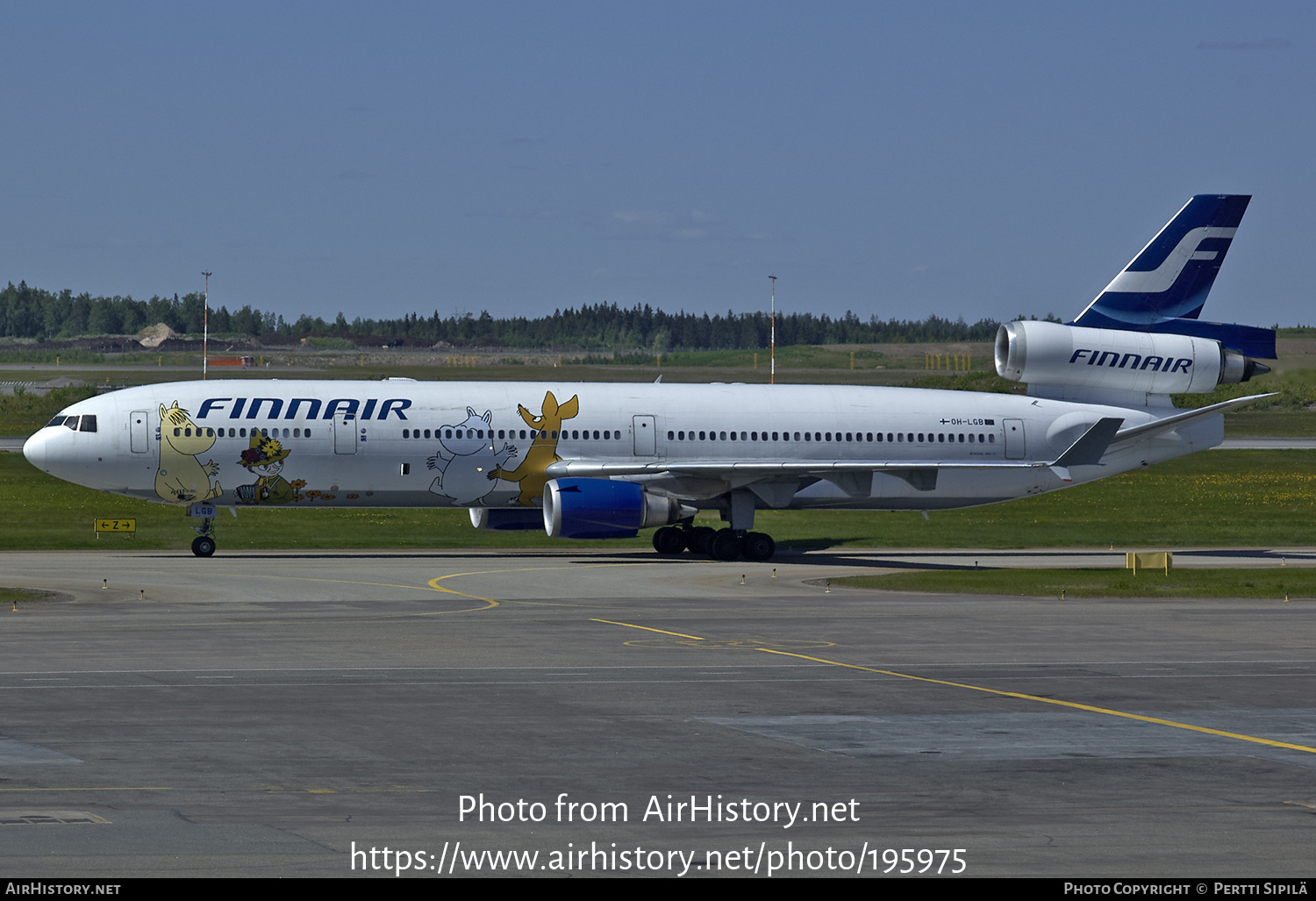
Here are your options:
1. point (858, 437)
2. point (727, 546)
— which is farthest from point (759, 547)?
point (858, 437)

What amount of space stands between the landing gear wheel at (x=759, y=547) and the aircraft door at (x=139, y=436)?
18325 mm

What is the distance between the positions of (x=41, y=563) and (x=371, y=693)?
79.2 ft

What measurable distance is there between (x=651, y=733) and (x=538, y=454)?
28115 millimetres

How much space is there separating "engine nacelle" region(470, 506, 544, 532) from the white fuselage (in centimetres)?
90

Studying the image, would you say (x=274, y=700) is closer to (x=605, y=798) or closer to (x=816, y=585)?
(x=605, y=798)

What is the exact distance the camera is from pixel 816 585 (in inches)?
1618

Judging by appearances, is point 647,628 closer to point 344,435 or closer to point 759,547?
point 759,547

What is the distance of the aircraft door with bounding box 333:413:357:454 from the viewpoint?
46.7 meters

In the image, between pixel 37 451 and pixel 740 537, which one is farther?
pixel 740 537

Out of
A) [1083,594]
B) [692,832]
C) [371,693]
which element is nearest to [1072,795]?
[692,832]

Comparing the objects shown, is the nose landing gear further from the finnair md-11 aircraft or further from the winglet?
the winglet

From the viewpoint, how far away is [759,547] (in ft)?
160

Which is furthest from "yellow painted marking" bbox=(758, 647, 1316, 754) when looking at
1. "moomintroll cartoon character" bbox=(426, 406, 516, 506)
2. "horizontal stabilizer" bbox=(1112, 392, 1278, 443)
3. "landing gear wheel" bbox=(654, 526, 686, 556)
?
"horizontal stabilizer" bbox=(1112, 392, 1278, 443)
